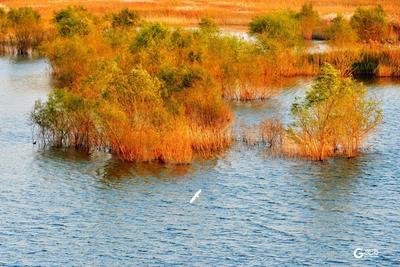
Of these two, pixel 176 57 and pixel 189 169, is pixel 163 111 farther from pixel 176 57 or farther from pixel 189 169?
pixel 176 57

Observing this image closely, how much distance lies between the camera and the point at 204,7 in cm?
10038

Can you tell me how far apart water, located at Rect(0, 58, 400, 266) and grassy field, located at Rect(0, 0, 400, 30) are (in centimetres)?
4869

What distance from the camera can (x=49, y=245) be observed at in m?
26.9

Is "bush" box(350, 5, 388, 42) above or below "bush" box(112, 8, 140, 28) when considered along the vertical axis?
below

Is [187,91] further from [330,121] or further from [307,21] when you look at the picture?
[307,21]

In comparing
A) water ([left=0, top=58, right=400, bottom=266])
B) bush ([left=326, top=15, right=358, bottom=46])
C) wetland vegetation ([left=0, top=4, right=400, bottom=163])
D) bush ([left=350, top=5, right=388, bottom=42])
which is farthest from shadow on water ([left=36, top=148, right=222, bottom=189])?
bush ([left=350, top=5, right=388, bottom=42])

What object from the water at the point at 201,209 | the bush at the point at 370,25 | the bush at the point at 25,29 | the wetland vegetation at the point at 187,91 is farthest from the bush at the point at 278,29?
the bush at the point at 25,29

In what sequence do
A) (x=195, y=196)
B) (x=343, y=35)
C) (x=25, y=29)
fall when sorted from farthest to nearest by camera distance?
(x=25, y=29), (x=343, y=35), (x=195, y=196)

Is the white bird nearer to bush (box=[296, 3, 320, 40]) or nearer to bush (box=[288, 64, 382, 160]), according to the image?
bush (box=[288, 64, 382, 160])

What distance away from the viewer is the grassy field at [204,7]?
8819cm

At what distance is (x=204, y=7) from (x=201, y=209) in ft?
237

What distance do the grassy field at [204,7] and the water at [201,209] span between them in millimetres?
48691

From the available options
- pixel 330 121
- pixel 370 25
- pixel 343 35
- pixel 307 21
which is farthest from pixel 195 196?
pixel 307 21

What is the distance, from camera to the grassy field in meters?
88.2
